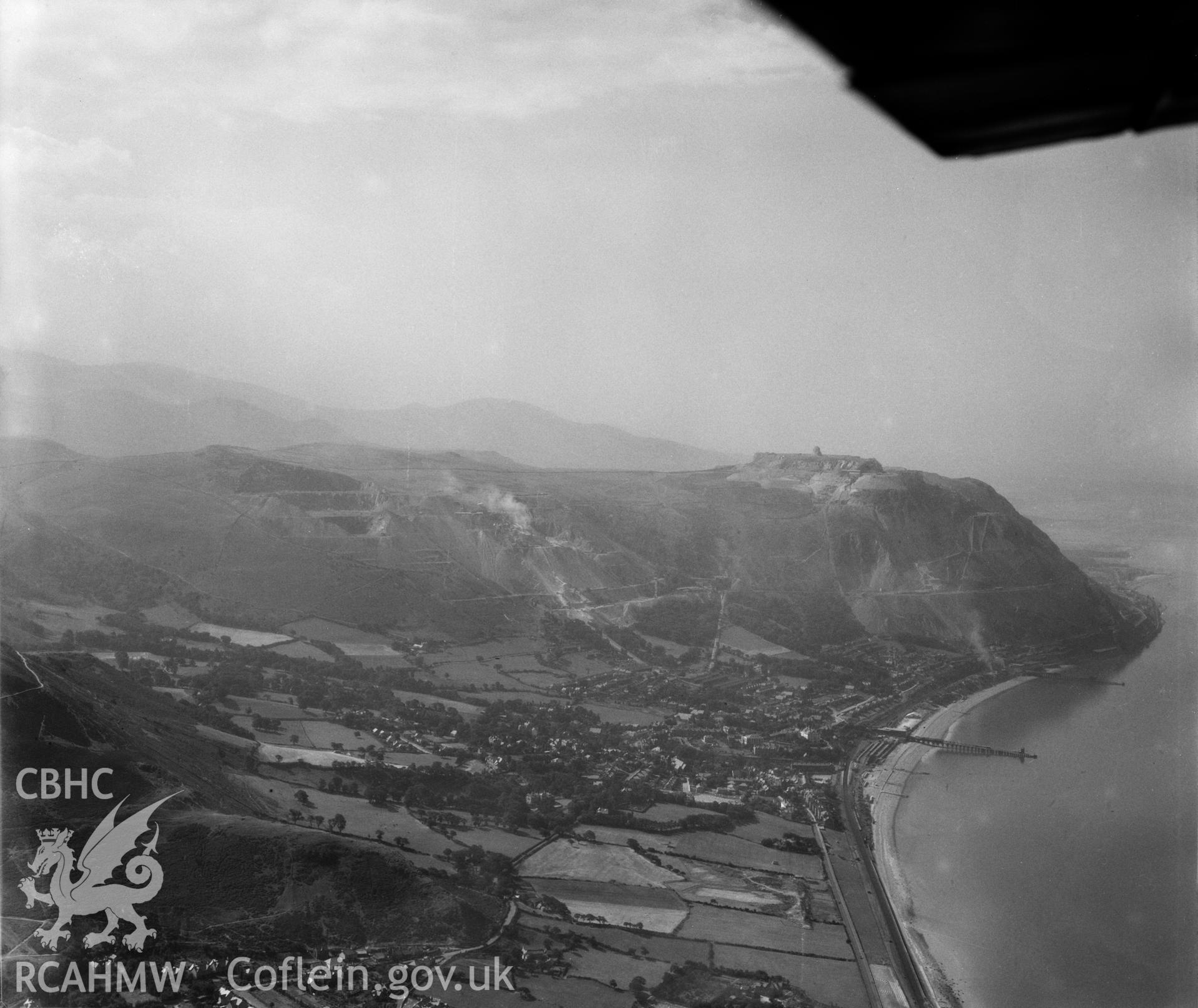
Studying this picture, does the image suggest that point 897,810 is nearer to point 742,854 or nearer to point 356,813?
point 742,854

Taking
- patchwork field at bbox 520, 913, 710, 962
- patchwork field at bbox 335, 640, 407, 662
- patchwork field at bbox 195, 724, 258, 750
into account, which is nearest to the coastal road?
patchwork field at bbox 520, 913, 710, 962

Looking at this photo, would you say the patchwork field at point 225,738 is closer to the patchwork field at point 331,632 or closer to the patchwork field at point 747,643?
the patchwork field at point 331,632

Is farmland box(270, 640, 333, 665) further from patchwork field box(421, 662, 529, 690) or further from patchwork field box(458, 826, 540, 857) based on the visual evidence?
patchwork field box(458, 826, 540, 857)

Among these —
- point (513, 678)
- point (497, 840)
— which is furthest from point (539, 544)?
point (497, 840)

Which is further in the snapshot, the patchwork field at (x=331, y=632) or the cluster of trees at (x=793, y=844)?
the patchwork field at (x=331, y=632)

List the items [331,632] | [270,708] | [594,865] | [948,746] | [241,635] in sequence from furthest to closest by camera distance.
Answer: [331,632], [241,635], [948,746], [270,708], [594,865]

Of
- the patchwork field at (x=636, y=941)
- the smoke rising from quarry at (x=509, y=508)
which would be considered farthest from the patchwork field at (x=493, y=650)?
the patchwork field at (x=636, y=941)
